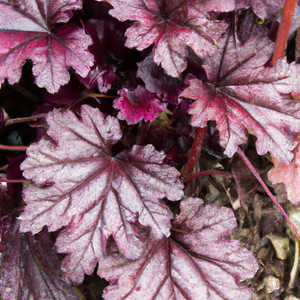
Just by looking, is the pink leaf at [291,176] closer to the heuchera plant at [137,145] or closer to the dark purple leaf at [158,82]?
the heuchera plant at [137,145]

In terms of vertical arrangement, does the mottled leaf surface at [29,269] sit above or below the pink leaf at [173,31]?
below

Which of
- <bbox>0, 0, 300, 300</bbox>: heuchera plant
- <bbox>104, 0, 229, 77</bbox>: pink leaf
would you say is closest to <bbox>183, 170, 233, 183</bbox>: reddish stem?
<bbox>0, 0, 300, 300</bbox>: heuchera plant

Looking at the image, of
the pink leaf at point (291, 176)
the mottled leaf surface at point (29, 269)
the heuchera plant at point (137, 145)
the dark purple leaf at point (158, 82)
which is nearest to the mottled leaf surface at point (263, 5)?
the heuchera plant at point (137, 145)

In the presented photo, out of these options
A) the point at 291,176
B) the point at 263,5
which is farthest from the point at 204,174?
the point at 263,5

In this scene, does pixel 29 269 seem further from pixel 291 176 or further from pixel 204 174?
pixel 291 176

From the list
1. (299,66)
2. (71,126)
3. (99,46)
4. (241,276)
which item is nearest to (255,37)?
(299,66)

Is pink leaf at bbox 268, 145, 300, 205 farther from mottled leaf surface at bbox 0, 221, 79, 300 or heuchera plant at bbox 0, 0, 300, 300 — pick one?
mottled leaf surface at bbox 0, 221, 79, 300
